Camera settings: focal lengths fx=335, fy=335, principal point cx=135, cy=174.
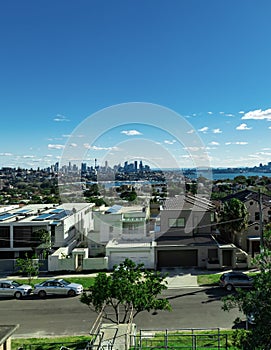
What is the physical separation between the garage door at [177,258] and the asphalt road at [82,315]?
18.2 ft

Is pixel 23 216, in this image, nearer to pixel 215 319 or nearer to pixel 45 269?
pixel 45 269

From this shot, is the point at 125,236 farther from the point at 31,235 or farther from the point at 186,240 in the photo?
the point at 31,235

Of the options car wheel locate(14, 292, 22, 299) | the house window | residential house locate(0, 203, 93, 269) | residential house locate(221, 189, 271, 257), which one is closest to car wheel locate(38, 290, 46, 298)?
car wheel locate(14, 292, 22, 299)

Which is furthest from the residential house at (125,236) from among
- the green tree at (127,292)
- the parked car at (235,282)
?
the green tree at (127,292)

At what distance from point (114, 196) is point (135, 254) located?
1391 centimetres

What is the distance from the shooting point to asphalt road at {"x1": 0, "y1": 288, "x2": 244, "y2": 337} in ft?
46.7

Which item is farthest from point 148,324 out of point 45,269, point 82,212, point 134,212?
point 82,212

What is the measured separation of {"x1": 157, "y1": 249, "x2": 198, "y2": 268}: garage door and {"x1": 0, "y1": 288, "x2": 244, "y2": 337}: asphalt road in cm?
555

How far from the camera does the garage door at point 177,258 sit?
80.1 ft

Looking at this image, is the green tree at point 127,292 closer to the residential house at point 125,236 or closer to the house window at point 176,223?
the residential house at point 125,236

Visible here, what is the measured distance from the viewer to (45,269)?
2377 centimetres

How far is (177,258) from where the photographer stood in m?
24.5

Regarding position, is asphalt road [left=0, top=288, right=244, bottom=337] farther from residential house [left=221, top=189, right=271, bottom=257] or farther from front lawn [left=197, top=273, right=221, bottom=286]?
residential house [left=221, top=189, right=271, bottom=257]

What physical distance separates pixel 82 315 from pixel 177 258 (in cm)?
1036
